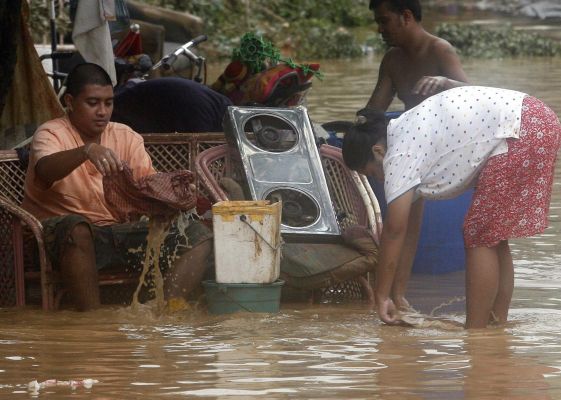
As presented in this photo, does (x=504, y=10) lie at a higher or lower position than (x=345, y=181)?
higher

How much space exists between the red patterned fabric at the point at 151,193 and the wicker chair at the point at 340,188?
35cm

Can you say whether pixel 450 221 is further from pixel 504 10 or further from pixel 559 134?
pixel 504 10

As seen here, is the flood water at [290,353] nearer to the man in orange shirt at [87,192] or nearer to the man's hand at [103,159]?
the man in orange shirt at [87,192]

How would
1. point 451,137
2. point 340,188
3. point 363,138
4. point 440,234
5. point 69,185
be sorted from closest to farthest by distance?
point 451,137
point 363,138
point 69,185
point 340,188
point 440,234

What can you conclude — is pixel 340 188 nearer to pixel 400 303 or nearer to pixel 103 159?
pixel 400 303

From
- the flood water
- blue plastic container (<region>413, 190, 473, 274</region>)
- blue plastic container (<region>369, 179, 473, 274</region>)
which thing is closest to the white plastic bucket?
the flood water

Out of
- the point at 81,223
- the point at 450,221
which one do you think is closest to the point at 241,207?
the point at 81,223

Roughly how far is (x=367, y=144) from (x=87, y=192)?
1.50 meters

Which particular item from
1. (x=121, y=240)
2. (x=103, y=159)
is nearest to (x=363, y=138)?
(x=103, y=159)

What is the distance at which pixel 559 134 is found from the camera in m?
5.83

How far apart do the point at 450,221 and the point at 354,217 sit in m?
0.66

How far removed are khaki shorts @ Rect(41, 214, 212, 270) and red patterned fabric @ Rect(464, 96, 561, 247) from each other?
1.35 metres

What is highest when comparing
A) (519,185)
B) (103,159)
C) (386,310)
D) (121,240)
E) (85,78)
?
(85,78)

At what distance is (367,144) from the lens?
5.80m
